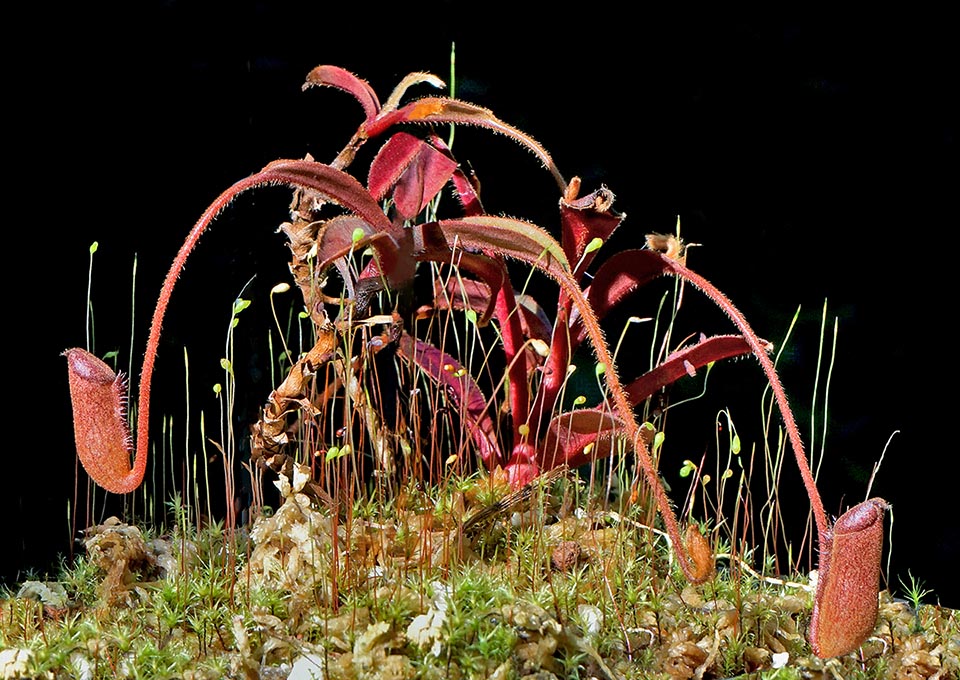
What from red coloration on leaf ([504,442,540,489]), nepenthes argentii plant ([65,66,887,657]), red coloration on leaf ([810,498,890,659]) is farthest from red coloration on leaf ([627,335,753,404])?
red coloration on leaf ([810,498,890,659])

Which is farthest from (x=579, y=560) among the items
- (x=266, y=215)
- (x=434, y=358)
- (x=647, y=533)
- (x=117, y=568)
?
(x=266, y=215)

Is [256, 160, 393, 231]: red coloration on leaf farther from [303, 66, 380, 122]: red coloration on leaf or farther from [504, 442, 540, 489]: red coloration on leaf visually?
[504, 442, 540, 489]: red coloration on leaf

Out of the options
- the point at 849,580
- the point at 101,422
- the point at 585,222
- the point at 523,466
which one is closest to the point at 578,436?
the point at 523,466

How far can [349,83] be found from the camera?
3.61 ft

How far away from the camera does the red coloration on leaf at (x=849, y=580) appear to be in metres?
0.84

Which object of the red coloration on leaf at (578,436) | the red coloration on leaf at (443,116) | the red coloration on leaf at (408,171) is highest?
the red coloration on leaf at (443,116)

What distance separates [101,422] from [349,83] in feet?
1.38

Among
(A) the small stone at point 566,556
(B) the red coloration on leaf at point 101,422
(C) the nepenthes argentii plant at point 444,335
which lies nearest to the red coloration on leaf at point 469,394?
(C) the nepenthes argentii plant at point 444,335

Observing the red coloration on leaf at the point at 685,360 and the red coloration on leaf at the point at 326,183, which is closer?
the red coloration on leaf at the point at 326,183

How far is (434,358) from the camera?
115 centimetres

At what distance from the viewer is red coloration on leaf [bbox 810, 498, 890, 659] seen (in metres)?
0.84

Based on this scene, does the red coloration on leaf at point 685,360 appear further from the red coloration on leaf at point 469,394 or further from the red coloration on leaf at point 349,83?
the red coloration on leaf at point 349,83

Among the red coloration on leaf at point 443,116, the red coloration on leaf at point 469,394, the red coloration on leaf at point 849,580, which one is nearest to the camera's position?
the red coloration on leaf at point 849,580

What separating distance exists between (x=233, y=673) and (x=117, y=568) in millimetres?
220
